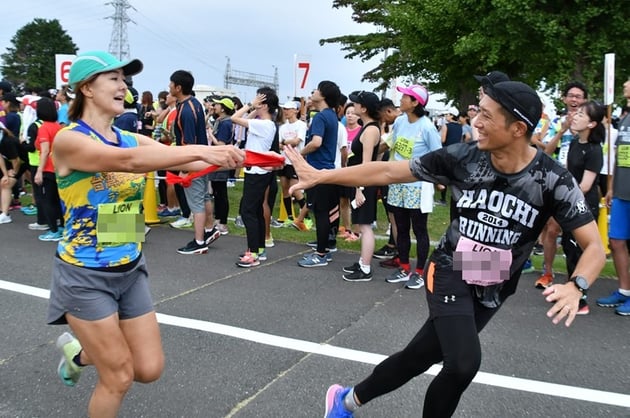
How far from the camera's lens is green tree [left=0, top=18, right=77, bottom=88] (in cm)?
7600

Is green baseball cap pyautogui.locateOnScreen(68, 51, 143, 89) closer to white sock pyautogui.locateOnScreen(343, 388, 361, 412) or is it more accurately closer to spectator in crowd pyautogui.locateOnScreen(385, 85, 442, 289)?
white sock pyautogui.locateOnScreen(343, 388, 361, 412)

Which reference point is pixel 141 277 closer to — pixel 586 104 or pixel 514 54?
pixel 586 104

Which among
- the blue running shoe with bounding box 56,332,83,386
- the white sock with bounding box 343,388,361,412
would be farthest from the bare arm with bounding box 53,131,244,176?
the white sock with bounding box 343,388,361,412

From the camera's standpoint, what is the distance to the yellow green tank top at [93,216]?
2.67 metres

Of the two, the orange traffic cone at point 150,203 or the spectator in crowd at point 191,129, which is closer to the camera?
the spectator in crowd at point 191,129

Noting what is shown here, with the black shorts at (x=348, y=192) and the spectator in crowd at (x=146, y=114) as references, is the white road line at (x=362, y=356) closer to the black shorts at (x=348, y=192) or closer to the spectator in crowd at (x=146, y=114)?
the black shorts at (x=348, y=192)

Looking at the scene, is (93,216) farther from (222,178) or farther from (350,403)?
(222,178)

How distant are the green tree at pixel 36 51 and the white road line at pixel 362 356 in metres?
78.4

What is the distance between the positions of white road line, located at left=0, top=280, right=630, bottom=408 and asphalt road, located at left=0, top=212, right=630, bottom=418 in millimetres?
14

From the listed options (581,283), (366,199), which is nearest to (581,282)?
(581,283)

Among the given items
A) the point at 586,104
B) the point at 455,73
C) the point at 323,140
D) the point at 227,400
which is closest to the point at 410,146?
the point at 323,140

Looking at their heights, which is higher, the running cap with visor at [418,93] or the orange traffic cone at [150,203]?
the running cap with visor at [418,93]

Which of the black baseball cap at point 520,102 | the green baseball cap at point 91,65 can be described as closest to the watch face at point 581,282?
the black baseball cap at point 520,102

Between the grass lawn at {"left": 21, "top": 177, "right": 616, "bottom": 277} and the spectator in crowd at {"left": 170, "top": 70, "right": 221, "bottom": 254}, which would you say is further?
the grass lawn at {"left": 21, "top": 177, "right": 616, "bottom": 277}
